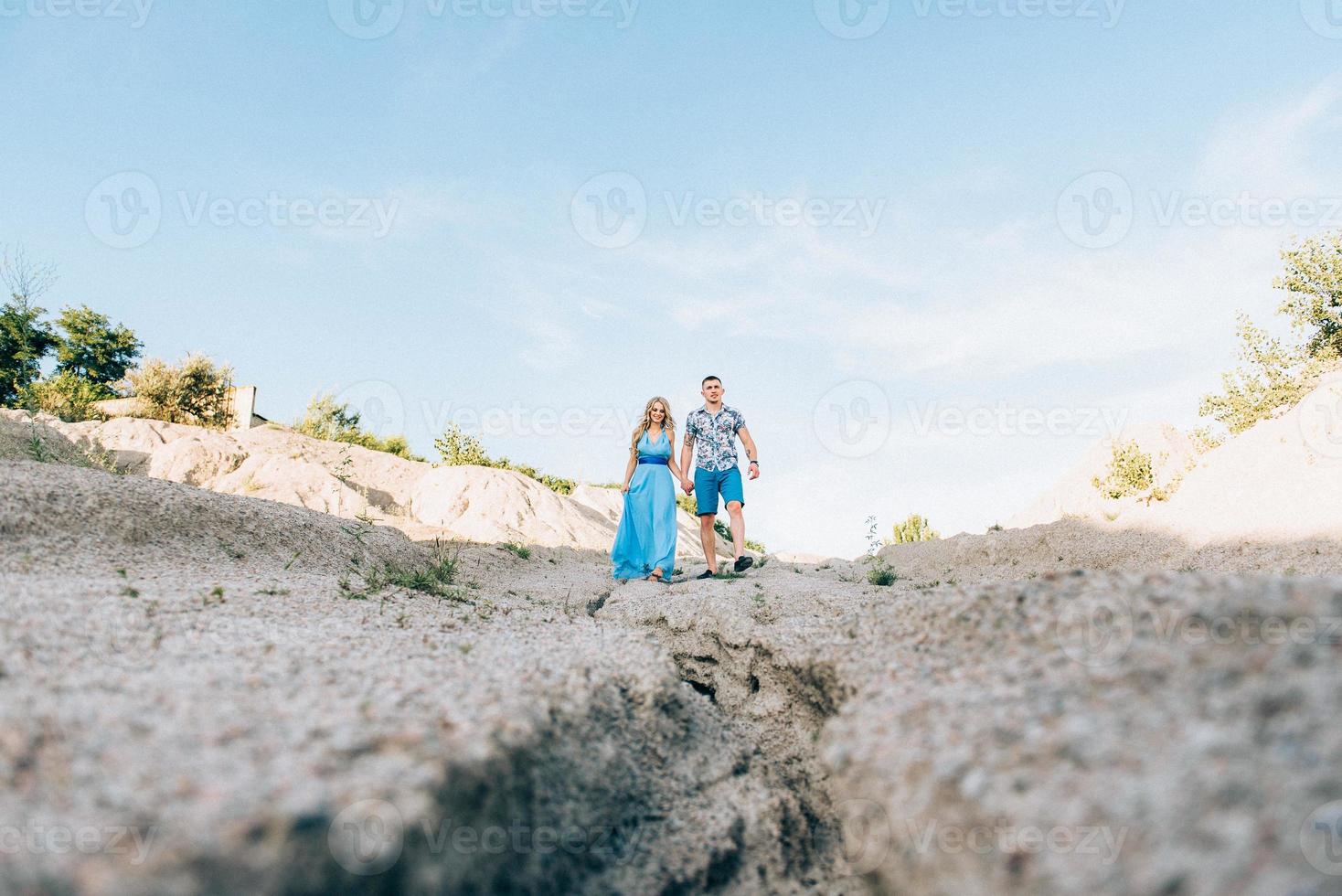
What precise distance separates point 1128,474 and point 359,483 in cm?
2267

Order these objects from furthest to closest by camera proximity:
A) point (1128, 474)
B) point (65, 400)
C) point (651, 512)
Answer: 1. point (1128, 474)
2. point (65, 400)
3. point (651, 512)

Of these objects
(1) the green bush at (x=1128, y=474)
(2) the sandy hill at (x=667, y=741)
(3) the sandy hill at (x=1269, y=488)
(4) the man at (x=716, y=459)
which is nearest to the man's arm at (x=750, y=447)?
(4) the man at (x=716, y=459)

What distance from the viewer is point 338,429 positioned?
25219 mm

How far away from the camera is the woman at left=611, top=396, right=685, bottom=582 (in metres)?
8.64

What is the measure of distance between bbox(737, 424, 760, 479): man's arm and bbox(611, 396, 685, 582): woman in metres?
0.81

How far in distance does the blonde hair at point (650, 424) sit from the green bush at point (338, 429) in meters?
17.0

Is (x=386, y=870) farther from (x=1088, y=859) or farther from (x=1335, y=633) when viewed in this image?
(x=1335, y=633)

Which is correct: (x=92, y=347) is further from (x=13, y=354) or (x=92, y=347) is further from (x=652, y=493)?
(x=652, y=493)

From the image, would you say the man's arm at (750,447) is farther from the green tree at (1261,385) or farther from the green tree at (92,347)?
the green tree at (92,347)

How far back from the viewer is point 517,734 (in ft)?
6.99

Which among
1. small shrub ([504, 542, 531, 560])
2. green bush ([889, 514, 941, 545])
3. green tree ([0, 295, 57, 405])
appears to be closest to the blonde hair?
small shrub ([504, 542, 531, 560])

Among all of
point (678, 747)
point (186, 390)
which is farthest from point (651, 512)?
point (186, 390)

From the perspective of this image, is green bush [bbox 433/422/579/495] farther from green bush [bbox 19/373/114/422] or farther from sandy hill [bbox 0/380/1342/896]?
sandy hill [bbox 0/380/1342/896]

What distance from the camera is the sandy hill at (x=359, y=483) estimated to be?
14469mm
